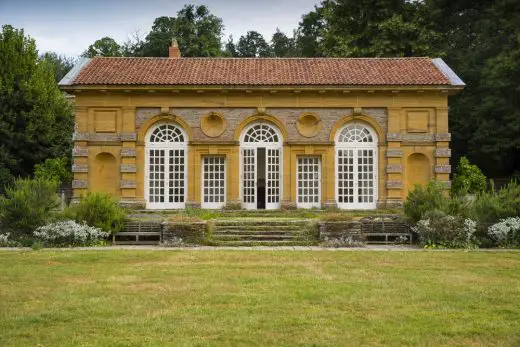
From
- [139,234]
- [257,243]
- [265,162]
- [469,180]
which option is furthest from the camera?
[469,180]

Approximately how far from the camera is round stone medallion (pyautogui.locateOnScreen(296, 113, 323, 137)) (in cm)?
2466

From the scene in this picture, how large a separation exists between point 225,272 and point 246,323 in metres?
4.09

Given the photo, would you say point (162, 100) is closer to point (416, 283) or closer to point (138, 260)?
point (138, 260)

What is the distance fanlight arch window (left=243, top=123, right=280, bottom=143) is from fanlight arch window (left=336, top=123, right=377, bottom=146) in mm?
2526

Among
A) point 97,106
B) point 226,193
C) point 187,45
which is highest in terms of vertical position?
point 187,45

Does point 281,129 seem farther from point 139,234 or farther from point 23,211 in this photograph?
point 23,211

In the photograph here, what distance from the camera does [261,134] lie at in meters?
24.9

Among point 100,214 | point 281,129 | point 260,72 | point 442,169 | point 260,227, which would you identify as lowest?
point 260,227

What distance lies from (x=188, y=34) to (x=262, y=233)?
28.9 m

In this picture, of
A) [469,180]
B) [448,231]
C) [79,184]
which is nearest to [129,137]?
[79,184]

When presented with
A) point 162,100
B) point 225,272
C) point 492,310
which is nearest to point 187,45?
point 162,100

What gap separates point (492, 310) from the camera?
8.06 meters

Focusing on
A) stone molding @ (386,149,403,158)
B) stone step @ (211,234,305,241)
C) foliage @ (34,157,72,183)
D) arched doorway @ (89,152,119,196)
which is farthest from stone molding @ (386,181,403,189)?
foliage @ (34,157,72,183)

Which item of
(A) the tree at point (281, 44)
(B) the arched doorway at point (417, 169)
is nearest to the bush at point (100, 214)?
(B) the arched doorway at point (417, 169)
